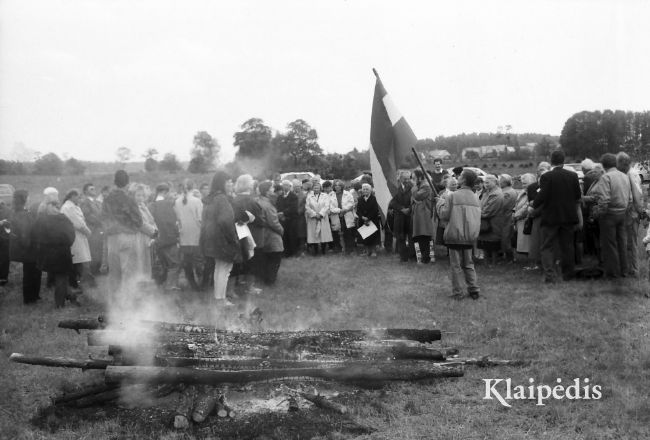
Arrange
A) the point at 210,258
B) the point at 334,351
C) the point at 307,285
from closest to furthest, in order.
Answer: the point at 334,351
the point at 210,258
the point at 307,285

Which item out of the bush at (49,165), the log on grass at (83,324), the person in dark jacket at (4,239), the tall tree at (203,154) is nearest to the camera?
the log on grass at (83,324)

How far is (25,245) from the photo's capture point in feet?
31.4

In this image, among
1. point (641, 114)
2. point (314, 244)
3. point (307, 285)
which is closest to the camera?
point (307, 285)

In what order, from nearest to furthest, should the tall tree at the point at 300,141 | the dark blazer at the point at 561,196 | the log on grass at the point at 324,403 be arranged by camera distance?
1. the log on grass at the point at 324,403
2. the dark blazer at the point at 561,196
3. the tall tree at the point at 300,141

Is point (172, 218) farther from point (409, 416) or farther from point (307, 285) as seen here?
point (409, 416)

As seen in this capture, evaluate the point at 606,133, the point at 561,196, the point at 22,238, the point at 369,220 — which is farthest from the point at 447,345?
the point at 606,133

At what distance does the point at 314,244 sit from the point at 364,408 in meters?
9.70

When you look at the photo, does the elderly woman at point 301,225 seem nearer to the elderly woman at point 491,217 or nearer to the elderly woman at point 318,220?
the elderly woman at point 318,220

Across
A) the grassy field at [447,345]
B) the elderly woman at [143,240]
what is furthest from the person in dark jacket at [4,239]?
the elderly woman at [143,240]

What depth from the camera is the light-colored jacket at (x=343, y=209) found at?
14094mm

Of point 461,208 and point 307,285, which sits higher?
point 461,208

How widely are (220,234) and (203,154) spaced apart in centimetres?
303

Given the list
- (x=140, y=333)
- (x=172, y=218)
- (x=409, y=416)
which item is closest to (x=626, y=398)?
(x=409, y=416)

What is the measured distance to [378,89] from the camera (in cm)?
888
